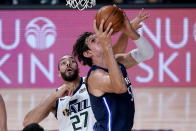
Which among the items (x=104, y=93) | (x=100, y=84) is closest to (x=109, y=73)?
(x=100, y=84)

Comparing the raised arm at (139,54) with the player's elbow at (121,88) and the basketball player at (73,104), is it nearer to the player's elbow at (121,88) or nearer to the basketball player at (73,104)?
the basketball player at (73,104)

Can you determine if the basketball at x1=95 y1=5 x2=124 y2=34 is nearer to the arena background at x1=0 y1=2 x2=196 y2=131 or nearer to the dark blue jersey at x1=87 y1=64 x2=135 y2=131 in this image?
the dark blue jersey at x1=87 y1=64 x2=135 y2=131

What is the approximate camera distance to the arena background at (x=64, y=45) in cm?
1038

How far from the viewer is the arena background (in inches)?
408

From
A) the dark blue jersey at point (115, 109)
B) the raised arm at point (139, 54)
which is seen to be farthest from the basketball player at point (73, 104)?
the dark blue jersey at point (115, 109)

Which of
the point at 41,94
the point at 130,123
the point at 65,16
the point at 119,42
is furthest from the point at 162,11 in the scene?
the point at 130,123

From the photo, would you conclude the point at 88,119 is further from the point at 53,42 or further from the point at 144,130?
the point at 53,42

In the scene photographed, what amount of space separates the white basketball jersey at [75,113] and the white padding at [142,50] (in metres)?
0.72

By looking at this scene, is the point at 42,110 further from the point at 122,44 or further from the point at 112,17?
the point at 112,17

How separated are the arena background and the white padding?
534 centimetres

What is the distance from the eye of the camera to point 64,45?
34.4 ft

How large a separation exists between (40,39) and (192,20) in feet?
9.39

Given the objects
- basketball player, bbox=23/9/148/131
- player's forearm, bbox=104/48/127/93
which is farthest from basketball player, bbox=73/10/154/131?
basketball player, bbox=23/9/148/131

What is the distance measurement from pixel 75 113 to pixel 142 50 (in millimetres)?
976
